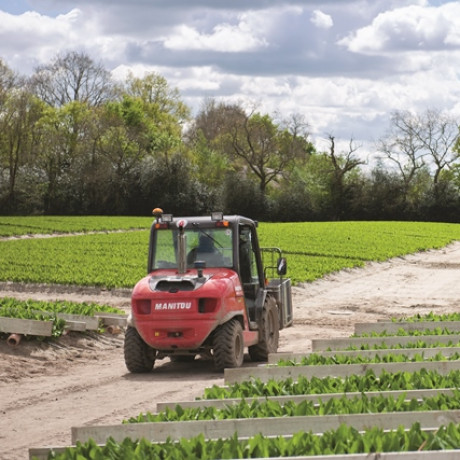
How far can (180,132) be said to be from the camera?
108 meters

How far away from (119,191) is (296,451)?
75518 millimetres

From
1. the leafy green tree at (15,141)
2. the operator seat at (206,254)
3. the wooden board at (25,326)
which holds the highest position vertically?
the leafy green tree at (15,141)

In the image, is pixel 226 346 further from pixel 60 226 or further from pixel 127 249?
pixel 60 226

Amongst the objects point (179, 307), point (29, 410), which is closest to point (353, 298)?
point (179, 307)

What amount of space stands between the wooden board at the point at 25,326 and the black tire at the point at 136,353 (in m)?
2.39

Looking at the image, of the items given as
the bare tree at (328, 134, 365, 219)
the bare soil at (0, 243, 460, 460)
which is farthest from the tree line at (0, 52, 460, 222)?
the bare soil at (0, 243, 460, 460)

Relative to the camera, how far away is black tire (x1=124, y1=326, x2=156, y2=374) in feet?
51.1

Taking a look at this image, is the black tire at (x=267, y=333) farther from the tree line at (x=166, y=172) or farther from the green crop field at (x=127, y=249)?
the tree line at (x=166, y=172)

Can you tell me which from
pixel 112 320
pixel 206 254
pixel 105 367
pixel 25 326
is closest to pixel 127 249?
pixel 112 320

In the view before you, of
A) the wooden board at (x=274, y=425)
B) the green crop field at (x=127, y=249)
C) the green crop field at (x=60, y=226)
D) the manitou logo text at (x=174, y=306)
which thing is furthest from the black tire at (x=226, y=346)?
the green crop field at (x=60, y=226)

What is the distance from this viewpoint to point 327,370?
1136 cm

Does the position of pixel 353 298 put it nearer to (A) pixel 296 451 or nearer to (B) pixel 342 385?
(B) pixel 342 385

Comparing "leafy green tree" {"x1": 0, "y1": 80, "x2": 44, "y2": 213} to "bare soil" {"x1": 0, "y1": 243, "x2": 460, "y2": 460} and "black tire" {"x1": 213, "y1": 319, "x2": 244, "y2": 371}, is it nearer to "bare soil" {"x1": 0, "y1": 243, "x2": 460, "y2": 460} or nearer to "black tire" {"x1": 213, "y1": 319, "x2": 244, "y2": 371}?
"bare soil" {"x1": 0, "y1": 243, "x2": 460, "y2": 460}

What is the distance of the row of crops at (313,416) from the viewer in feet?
23.9
